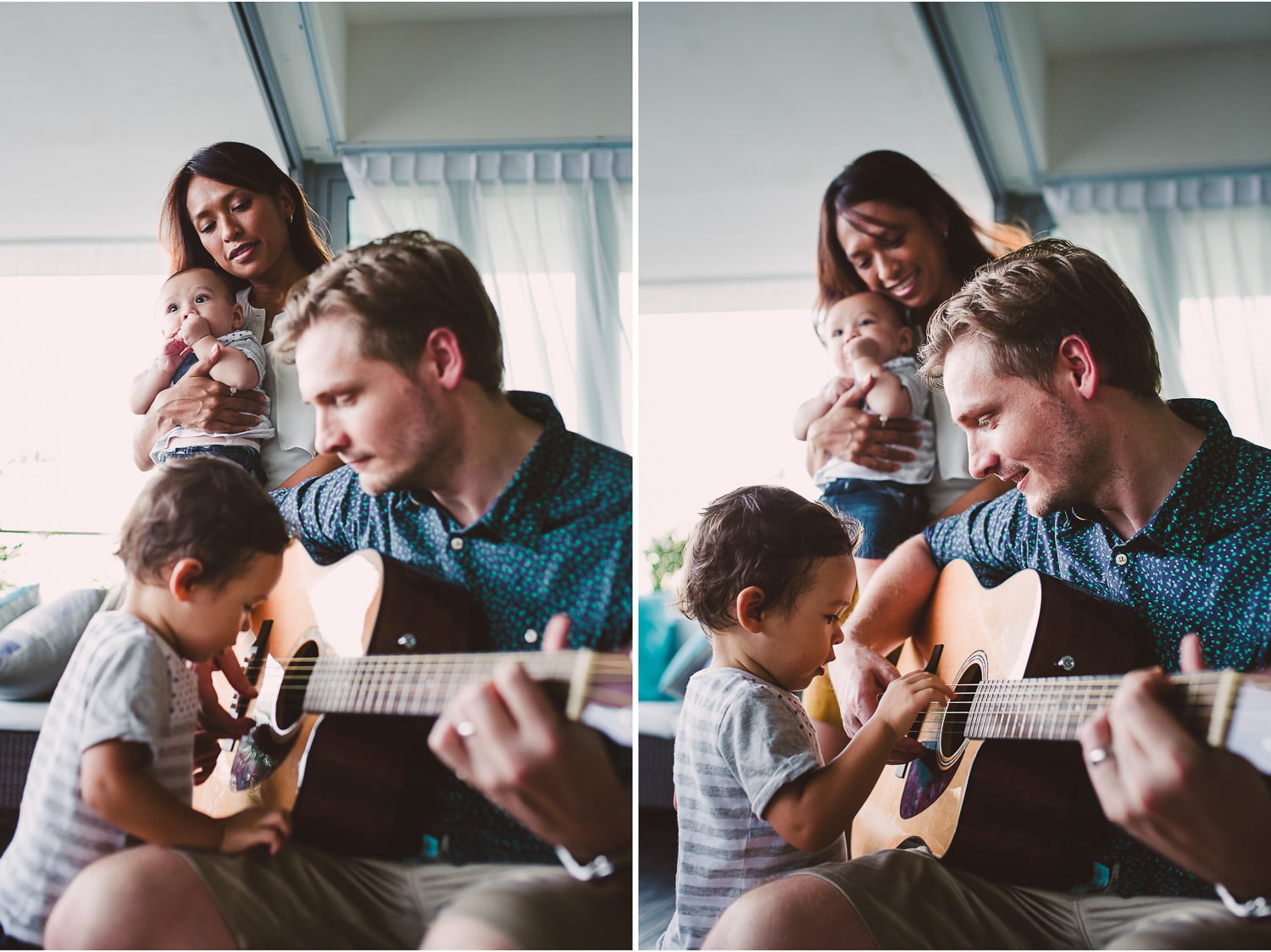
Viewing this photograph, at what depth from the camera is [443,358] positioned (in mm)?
1688

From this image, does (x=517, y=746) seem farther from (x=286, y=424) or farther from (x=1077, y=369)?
(x=1077, y=369)

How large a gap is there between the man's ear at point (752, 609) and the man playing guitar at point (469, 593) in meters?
0.18

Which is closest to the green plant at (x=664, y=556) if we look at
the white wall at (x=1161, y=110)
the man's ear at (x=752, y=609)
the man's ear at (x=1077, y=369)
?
the man's ear at (x=752, y=609)

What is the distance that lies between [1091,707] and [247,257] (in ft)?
4.69

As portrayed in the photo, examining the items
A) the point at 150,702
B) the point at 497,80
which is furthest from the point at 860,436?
the point at 150,702

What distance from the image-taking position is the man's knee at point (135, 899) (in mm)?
1617

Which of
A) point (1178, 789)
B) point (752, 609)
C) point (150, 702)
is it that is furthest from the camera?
point (752, 609)

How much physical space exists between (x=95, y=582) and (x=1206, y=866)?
5.44 feet

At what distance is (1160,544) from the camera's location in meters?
1.62

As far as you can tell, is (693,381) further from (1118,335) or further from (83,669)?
(83,669)

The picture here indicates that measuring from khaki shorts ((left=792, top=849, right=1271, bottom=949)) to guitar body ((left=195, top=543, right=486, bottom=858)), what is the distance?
610 mm

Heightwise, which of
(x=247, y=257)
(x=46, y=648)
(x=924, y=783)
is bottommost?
(x=924, y=783)

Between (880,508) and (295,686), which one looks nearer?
(295,686)

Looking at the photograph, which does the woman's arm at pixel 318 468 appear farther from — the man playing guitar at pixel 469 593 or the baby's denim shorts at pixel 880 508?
the baby's denim shorts at pixel 880 508
